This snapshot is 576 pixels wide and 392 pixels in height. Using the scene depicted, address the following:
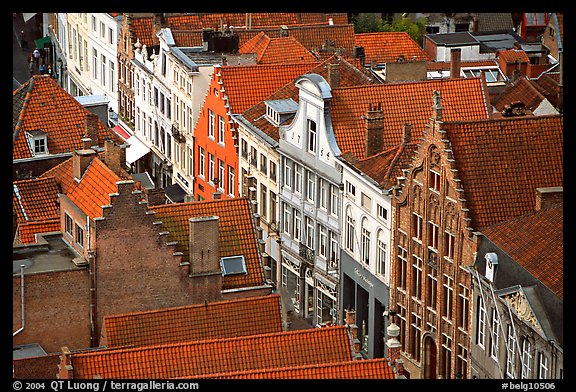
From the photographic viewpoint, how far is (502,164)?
7819 centimetres

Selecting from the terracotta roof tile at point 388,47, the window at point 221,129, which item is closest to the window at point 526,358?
the window at point 221,129

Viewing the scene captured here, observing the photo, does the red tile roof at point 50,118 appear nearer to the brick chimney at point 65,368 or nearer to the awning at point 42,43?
the brick chimney at point 65,368

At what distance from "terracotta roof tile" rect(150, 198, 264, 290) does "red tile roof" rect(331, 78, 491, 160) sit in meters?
14.4

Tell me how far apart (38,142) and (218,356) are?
2742 centimetres

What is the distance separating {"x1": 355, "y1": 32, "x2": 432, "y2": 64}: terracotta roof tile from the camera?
11356 cm

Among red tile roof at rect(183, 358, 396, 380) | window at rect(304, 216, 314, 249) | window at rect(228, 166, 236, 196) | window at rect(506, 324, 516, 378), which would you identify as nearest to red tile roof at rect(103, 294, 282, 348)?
red tile roof at rect(183, 358, 396, 380)

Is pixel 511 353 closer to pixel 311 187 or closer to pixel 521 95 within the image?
pixel 311 187

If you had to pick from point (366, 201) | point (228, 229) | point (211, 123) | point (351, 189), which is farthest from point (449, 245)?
point (211, 123)

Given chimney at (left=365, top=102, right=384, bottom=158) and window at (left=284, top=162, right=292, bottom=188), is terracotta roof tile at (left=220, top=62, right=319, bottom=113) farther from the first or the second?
chimney at (left=365, top=102, right=384, bottom=158)

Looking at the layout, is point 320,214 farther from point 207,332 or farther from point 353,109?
point 207,332

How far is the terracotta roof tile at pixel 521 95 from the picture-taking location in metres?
101

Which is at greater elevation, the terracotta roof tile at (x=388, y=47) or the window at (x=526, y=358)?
the terracotta roof tile at (x=388, y=47)

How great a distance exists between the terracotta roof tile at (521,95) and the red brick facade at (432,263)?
772 inches
